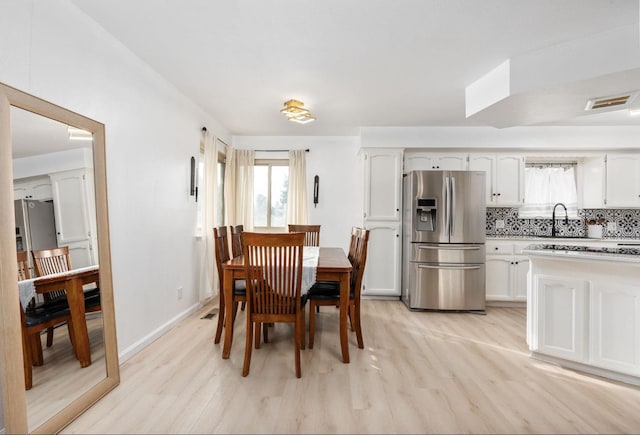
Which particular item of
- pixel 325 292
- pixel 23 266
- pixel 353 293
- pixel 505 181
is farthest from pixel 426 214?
pixel 23 266

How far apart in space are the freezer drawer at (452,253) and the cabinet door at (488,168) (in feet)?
2.79

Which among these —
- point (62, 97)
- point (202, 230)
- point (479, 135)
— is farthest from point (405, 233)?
point (62, 97)

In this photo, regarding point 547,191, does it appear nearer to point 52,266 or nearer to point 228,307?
point 228,307

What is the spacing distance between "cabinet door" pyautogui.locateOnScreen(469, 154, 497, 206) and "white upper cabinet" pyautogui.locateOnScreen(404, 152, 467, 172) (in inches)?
4.7

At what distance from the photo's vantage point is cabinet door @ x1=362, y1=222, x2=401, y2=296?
175 inches

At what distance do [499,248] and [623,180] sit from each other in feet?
6.10

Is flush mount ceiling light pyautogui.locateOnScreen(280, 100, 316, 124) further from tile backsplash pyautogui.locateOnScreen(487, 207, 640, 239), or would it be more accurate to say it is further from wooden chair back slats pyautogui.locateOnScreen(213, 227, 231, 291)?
tile backsplash pyautogui.locateOnScreen(487, 207, 640, 239)

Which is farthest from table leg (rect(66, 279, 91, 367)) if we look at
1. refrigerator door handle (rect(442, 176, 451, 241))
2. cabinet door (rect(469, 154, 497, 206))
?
cabinet door (rect(469, 154, 497, 206))

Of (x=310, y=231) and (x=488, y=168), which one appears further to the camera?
(x=488, y=168)

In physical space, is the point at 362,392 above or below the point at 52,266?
below

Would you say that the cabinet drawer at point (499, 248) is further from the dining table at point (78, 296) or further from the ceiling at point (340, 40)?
the dining table at point (78, 296)

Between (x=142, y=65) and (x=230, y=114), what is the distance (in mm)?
1400

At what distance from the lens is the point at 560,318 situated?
2.46 m

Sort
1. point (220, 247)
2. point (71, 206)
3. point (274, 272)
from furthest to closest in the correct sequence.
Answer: point (220, 247), point (274, 272), point (71, 206)
